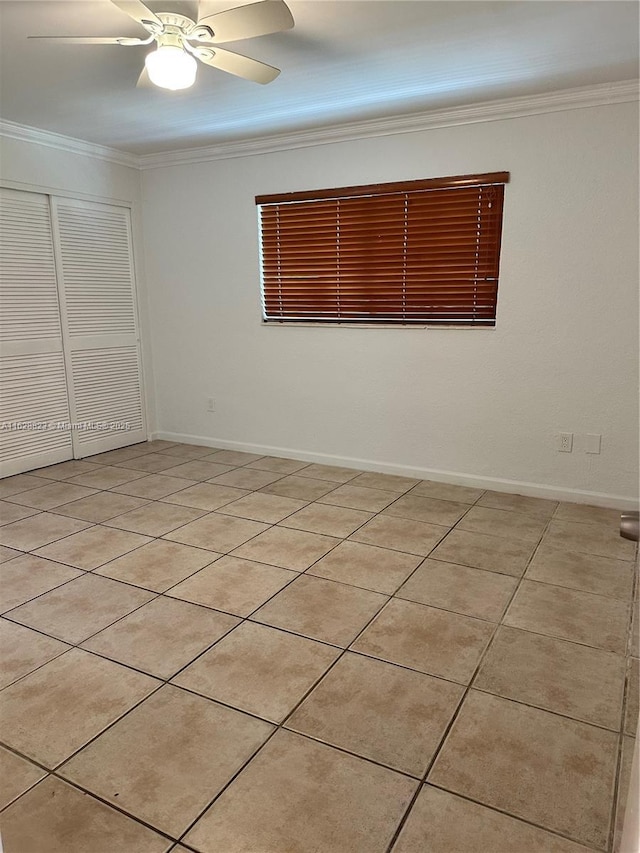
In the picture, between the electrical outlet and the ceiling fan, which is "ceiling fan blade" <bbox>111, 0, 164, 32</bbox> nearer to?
the ceiling fan

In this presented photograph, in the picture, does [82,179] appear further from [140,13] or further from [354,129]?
[140,13]

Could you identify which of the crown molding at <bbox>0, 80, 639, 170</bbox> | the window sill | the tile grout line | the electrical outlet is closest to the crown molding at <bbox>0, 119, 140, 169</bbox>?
the crown molding at <bbox>0, 80, 639, 170</bbox>

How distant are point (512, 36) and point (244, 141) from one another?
2.22 metres

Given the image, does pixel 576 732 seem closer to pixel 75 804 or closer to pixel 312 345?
pixel 75 804

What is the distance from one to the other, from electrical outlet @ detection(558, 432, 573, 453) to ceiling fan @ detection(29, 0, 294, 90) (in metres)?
2.51

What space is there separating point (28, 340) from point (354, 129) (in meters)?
2.67

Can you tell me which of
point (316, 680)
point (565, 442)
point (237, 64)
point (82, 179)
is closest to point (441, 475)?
point (565, 442)

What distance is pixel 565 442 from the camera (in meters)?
3.51

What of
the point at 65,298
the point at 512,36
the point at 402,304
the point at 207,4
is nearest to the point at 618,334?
the point at 402,304

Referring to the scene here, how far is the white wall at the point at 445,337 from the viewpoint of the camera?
327 cm

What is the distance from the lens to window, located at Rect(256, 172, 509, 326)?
359 cm

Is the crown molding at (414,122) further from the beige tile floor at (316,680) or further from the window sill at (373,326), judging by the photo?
the beige tile floor at (316,680)

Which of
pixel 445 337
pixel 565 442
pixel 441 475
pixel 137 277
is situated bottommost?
pixel 441 475

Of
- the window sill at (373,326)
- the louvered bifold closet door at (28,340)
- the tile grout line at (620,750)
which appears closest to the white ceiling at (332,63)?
the louvered bifold closet door at (28,340)
